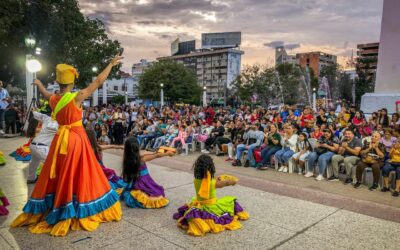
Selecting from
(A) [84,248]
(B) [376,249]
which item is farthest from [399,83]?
(A) [84,248]

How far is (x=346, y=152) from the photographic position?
24.9 feet

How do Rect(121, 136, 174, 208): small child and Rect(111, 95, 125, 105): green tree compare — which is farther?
Rect(111, 95, 125, 105): green tree

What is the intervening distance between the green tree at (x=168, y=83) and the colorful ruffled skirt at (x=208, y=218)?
44.0m

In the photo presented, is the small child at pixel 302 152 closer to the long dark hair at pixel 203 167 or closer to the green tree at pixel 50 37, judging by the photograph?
the long dark hair at pixel 203 167

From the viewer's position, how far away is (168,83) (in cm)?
4794

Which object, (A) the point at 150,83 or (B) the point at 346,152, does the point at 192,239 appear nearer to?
(B) the point at 346,152

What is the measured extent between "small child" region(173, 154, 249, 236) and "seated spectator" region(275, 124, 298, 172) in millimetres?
4587

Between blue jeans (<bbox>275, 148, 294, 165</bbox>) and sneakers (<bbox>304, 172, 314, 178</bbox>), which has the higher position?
blue jeans (<bbox>275, 148, 294, 165</bbox>)

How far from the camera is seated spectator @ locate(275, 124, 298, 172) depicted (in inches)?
335

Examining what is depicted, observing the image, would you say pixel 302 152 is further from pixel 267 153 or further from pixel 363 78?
pixel 363 78

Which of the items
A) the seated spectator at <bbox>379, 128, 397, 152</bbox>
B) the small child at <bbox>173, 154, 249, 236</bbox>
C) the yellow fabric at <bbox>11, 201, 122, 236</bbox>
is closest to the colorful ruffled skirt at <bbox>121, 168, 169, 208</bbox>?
the yellow fabric at <bbox>11, 201, 122, 236</bbox>

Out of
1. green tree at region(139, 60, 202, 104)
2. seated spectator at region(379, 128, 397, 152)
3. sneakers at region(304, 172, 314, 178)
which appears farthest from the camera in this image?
green tree at region(139, 60, 202, 104)

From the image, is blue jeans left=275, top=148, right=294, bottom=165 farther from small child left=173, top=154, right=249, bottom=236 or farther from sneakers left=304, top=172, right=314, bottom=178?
small child left=173, top=154, right=249, bottom=236

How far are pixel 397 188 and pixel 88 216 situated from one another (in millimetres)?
5732
